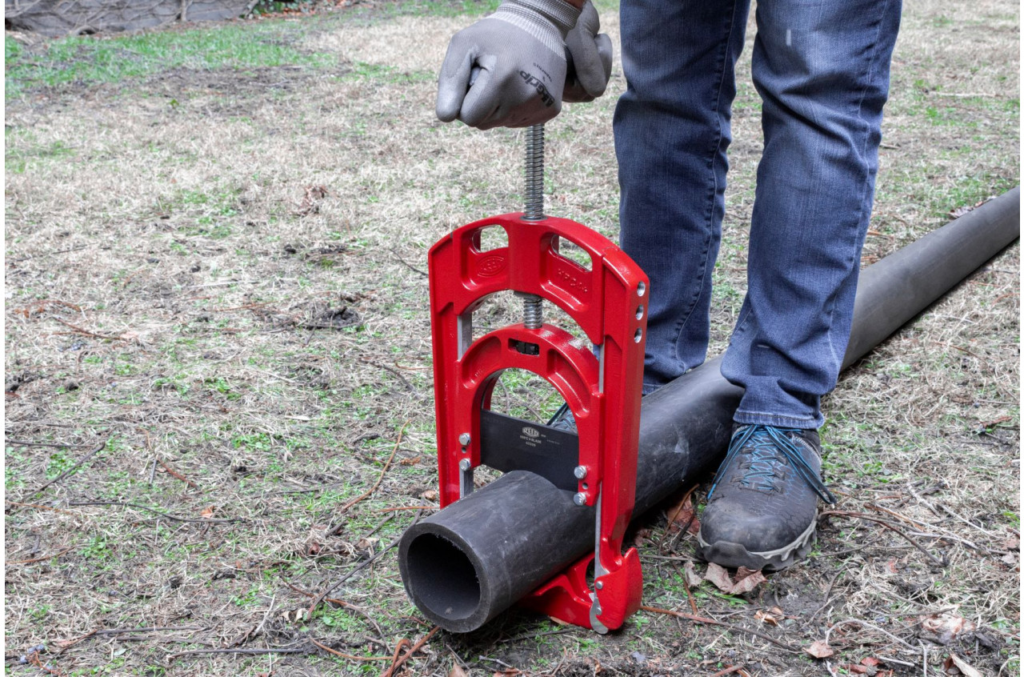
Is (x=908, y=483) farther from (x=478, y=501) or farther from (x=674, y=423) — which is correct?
(x=478, y=501)

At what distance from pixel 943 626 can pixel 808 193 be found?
0.82 meters

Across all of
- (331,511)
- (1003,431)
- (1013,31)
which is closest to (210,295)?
(331,511)

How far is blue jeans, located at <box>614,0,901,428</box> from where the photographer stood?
167 cm

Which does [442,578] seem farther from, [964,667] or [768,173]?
[768,173]

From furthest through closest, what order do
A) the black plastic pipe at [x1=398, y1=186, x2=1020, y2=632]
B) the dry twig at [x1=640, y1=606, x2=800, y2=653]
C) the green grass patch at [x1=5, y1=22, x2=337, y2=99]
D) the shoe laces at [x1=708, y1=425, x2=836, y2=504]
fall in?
the green grass patch at [x1=5, y1=22, x2=337, y2=99] < the shoe laces at [x1=708, y1=425, x2=836, y2=504] < the dry twig at [x1=640, y1=606, x2=800, y2=653] < the black plastic pipe at [x1=398, y1=186, x2=1020, y2=632]

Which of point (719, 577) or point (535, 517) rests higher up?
point (535, 517)

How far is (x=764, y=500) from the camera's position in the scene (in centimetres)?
171

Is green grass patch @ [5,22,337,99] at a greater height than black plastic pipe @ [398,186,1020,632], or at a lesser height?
lesser

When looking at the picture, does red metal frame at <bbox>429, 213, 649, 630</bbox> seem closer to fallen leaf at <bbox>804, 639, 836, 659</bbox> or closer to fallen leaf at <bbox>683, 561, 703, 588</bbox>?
fallen leaf at <bbox>683, 561, 703, 588</bbox>

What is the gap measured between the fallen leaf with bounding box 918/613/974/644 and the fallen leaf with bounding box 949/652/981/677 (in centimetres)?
5

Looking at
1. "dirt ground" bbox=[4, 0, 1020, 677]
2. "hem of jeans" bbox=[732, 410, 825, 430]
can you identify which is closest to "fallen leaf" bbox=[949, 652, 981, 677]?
"dirt ground" bbox=[4, 0, 1020, 677]

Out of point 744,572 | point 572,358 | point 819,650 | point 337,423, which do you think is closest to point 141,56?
point 337,423

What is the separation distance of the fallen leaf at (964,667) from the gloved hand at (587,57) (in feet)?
3.63

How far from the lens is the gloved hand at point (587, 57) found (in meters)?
1.45
